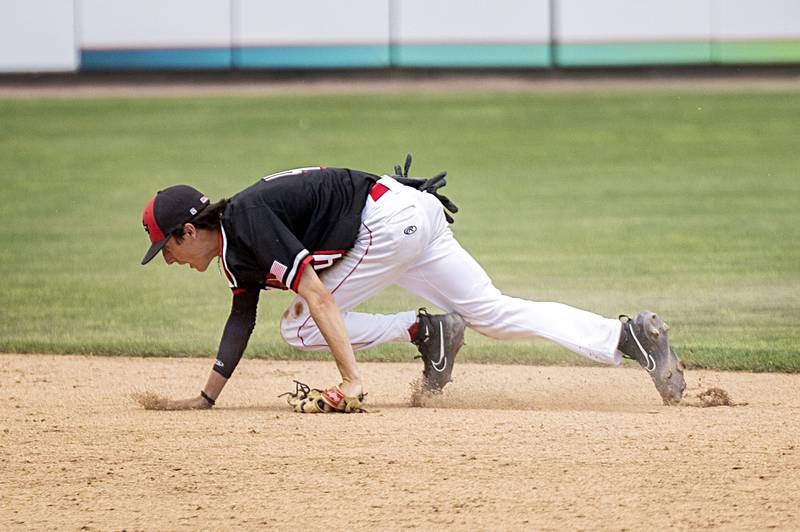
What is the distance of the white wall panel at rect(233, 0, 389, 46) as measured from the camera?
922 inches

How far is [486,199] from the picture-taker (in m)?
14.7

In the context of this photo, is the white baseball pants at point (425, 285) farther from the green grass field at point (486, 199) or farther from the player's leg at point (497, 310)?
the green grass field at point (486, 199)

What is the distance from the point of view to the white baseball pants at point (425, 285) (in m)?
5.32

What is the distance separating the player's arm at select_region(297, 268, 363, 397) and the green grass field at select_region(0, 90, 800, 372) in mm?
2312

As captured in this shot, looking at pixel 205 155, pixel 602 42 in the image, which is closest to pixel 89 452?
pixel 205 155

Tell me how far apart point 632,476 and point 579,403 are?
59.0 inches

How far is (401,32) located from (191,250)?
18776mm

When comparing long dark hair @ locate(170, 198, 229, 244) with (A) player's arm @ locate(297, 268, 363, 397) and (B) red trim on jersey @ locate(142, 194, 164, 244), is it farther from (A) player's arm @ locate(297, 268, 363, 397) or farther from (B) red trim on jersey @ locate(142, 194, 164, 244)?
(A) player's arm @ locate(297, 268, 363, 397)

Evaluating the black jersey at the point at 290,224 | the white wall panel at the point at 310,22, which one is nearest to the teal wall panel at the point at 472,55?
the white wall panel at the point at 310,22

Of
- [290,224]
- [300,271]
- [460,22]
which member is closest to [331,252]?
[290,224]

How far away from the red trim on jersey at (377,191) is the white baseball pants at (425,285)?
0.02 m

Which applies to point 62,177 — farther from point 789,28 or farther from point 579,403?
point 789,28

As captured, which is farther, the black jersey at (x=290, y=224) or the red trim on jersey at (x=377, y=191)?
the red trim on jersey at (x=377, y=191)

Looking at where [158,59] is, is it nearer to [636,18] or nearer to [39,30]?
[39,30]
